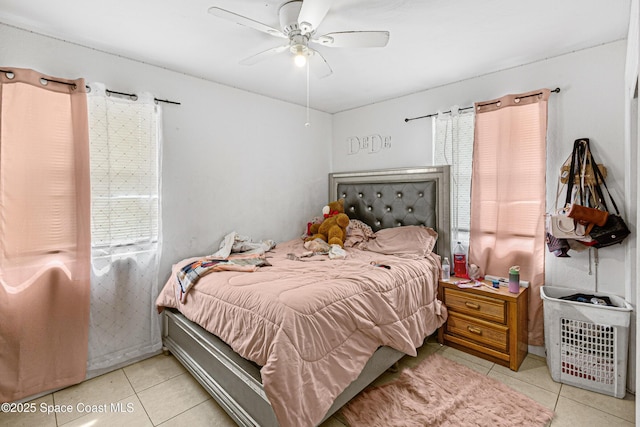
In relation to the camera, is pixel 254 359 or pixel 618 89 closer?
pixel 254 359

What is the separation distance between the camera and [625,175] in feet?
6.79

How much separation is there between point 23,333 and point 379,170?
3187mm

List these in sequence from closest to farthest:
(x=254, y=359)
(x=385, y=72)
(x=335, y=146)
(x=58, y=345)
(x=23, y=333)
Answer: (x=254, y=359) < (x=23, y=333) < (x=58, y=345) < (x=385, y=72) < (x=335, y=146)

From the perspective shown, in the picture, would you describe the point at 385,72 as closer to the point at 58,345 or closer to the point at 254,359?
the point at 254,359

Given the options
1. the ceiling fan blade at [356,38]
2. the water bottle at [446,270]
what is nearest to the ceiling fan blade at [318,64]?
the ceiling fan blade at [356,38]

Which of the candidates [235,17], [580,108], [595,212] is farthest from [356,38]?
[595,212]

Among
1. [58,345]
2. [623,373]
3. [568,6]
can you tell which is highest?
[568,6]

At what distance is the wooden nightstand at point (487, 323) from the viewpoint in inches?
89.1

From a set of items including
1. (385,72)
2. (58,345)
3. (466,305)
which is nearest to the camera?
(58,345)

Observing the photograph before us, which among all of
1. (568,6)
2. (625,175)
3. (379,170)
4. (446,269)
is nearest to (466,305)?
(446,269)

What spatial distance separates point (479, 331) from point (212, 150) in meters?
2.80

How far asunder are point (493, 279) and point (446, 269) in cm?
38

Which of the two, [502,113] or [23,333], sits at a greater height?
[502,113]

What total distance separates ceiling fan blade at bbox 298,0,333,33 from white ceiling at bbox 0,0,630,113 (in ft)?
0.60
